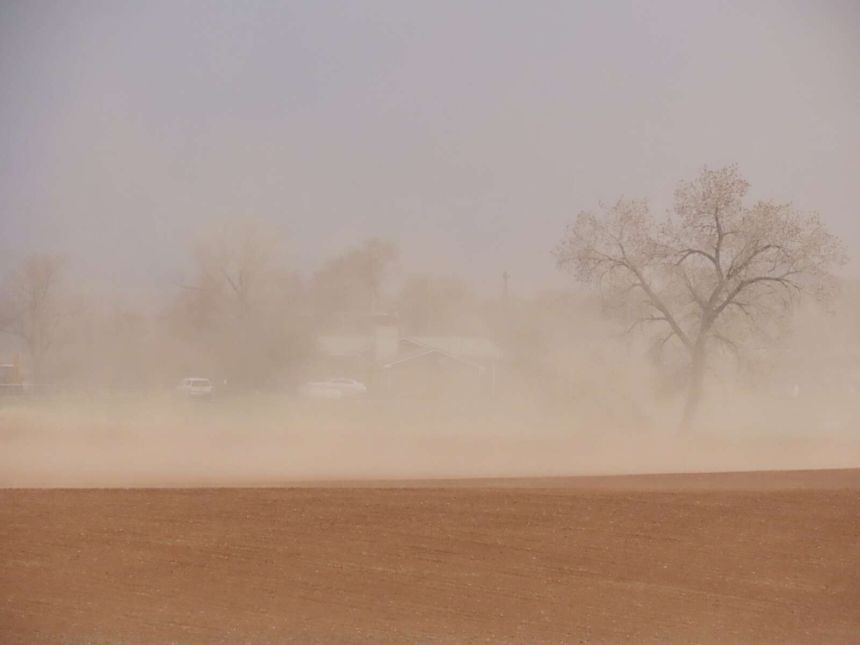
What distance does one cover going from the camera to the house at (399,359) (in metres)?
14.6

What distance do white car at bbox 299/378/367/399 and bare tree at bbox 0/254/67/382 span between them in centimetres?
354

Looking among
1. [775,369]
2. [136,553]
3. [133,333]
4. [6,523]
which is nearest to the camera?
[136,553]

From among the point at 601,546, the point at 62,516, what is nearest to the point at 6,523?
the point at 62,516

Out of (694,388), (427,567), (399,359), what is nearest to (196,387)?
(399,359)

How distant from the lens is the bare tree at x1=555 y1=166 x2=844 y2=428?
15.0m

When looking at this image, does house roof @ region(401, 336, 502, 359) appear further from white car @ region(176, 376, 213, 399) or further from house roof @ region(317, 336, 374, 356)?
white car @ region(176, 376, 213, 399)

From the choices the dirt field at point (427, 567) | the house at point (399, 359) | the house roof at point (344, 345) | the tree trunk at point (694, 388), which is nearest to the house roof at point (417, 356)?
the house at point (399, 359)

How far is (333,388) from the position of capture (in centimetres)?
1448

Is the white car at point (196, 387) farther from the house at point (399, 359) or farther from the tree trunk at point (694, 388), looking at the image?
the tree trunk at point (694, 388)

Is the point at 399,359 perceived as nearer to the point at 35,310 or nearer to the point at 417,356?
the point at 417,356

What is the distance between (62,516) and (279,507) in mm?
1744

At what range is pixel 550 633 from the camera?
6586 millimetres

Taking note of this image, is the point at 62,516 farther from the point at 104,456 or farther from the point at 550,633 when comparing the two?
the point at 104,456

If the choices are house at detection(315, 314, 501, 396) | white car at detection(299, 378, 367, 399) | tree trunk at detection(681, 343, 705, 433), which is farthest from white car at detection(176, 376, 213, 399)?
tree trunk at detection(681, 343, 705, 433)
